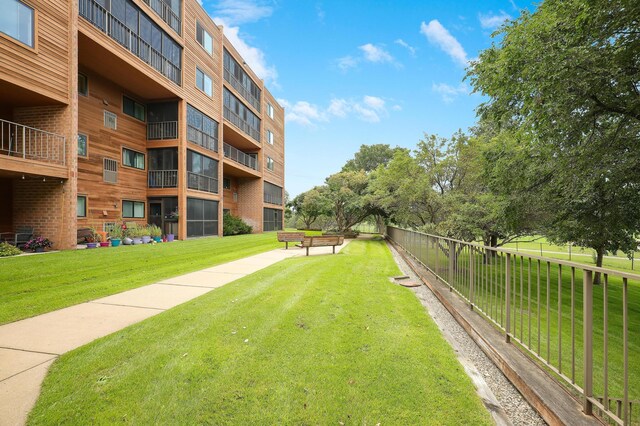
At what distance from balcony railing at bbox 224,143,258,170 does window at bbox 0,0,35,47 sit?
570 inches

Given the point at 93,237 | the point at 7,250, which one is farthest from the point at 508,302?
the point at 93,237

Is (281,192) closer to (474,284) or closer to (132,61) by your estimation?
(132,61)

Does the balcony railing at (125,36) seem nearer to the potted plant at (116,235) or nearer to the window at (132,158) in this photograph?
the window at (132,158)

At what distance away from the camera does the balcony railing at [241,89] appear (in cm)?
2429

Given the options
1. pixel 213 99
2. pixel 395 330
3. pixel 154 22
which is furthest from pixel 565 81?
pixel 213 99

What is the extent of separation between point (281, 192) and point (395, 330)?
111 feet

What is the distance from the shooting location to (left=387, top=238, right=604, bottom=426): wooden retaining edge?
2.40m

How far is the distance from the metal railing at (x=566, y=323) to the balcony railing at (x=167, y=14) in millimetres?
18288

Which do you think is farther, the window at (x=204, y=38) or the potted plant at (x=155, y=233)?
the window at (x=204, y=38)

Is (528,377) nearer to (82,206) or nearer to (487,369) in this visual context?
(487,369)

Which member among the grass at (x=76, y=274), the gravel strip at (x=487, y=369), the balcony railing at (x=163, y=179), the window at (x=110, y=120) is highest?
the window at (x=110, y=120)

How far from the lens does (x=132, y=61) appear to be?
14.0 m

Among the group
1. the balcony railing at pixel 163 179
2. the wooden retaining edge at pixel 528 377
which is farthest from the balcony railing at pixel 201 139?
the wooden retaining edge at pixel 528 377

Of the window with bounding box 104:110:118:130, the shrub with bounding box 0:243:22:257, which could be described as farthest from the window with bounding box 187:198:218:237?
the shrub with bounding box 0:243:22:257
